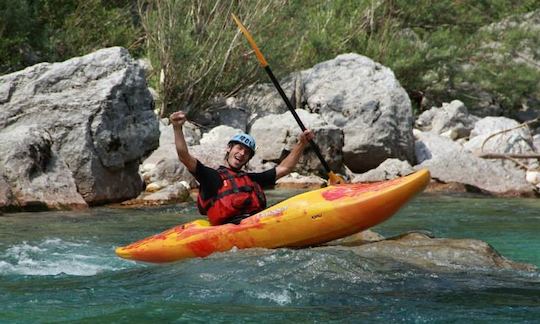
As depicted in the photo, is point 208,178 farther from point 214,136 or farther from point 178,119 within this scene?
point 214,136

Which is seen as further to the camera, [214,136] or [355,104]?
[355,104]

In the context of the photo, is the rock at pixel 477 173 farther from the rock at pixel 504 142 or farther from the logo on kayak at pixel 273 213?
the logo on kayak at pixel 273 213

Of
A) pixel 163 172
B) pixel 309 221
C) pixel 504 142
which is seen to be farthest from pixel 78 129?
pixel 504 142

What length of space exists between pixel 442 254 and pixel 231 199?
4.24 feet

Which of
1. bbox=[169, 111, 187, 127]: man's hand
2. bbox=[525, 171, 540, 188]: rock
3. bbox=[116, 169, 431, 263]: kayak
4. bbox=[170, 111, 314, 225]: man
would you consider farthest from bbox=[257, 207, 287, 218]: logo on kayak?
bbox=[525, 171, 540, 188]: rock

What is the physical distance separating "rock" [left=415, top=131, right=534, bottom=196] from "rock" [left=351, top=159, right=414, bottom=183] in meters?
0.35

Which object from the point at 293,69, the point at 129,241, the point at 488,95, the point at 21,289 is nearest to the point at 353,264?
the point at 21,289

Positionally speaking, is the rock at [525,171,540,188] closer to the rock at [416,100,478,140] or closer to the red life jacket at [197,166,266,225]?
the rock at [416,100,478,140]

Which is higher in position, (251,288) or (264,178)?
(264,178)

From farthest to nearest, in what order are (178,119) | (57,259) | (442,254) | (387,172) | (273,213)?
(387,172) → (57,259) → (273,213) → (178,119) → (442,254)

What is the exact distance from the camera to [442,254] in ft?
15.8

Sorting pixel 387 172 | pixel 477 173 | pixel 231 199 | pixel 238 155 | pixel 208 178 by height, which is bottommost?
pixel 477 173

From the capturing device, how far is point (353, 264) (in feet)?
14.9

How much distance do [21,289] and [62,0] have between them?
884 cm
